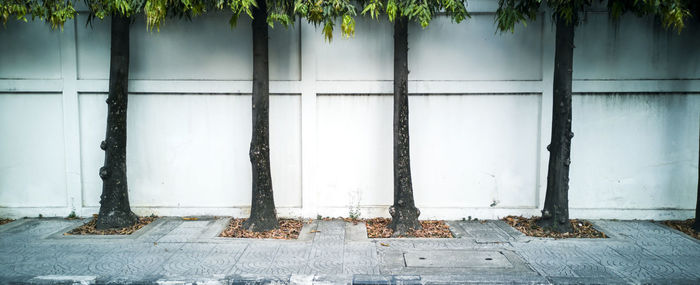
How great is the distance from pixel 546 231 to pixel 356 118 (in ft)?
12.4

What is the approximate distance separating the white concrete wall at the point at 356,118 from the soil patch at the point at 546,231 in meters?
0.25

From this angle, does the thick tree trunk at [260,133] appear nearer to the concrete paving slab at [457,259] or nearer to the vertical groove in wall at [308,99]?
the vertical groove in wall at [308,99]

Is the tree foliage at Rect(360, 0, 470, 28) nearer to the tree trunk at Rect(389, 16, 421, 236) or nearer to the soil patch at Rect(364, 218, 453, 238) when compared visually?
the tree trunk at Rect(389, 16, 421, 236)

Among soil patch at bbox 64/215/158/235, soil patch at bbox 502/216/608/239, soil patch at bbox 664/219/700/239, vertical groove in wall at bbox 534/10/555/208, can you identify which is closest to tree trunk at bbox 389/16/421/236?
soil patch at bbox 502/216/608/239

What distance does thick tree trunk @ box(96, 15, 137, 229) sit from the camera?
671 cm

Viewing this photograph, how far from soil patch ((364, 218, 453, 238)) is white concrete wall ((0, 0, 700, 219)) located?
1.02 ft

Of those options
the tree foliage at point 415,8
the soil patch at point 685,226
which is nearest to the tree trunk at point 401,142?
the tree foliage at point 415,8

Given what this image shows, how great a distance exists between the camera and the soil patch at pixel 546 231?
6.64 meters

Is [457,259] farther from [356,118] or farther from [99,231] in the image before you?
[99,231]

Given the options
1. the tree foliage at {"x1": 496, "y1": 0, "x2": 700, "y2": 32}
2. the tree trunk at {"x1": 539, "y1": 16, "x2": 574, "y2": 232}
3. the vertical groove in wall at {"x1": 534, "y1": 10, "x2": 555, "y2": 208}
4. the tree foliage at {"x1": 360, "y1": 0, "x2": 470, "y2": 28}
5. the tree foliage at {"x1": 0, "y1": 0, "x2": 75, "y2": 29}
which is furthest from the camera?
the vertical groove in wall at {"x1": 534, "y1": 10, "x2": 555, "y2": 208}

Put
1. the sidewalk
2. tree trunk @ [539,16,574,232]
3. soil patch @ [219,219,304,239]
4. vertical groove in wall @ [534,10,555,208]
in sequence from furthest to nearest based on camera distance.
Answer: vertical groove in wall @ [534,10,555,208] → soil patch @ [219,219,304,239] → tree trunk @ [539,16,574,232] → the sidewalk

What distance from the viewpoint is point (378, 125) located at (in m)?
7.61

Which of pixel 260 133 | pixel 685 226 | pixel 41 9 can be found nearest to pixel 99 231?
pixel 260 133

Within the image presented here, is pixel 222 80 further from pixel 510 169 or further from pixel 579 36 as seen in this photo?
pixel 579 36
